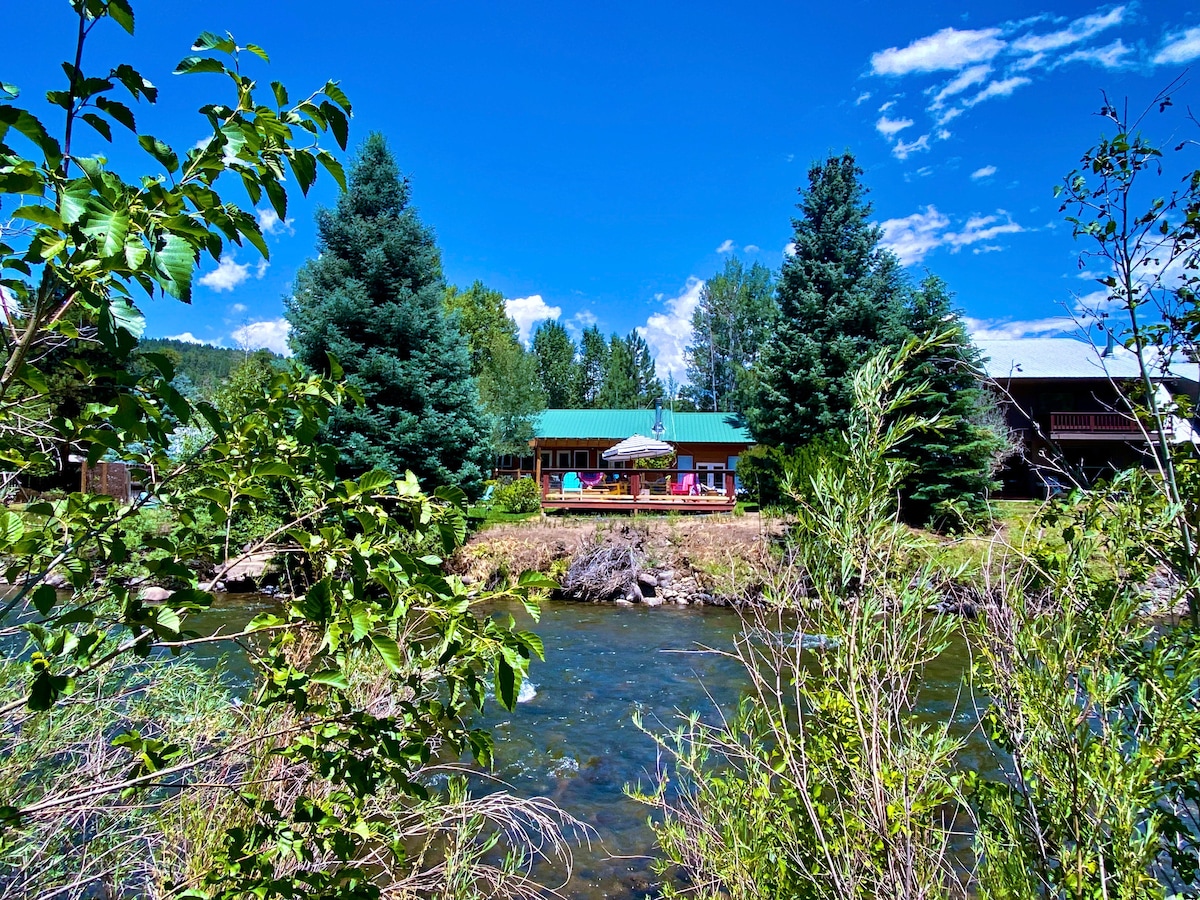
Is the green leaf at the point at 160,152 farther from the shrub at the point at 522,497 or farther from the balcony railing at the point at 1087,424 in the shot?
the balcony railing at the point at 1087,424

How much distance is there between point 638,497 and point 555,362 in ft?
107

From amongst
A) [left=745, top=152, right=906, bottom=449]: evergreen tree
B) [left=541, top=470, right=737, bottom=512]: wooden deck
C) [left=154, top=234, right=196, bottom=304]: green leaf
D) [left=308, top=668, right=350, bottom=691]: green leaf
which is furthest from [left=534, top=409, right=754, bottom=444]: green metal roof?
[left=154, top=234, right=196, bottom=304]: green leaf

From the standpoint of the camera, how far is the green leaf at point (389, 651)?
1.38 meters

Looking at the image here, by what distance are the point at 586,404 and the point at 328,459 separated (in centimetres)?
5301

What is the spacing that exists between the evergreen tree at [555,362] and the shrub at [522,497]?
2768cm

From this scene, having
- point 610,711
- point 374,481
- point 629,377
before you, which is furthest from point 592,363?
point 374,481

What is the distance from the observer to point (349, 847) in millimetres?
1766

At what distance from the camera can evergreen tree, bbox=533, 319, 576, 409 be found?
5253 centimetres

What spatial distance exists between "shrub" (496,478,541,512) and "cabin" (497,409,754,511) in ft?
1.99

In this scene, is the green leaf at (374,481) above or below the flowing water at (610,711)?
above

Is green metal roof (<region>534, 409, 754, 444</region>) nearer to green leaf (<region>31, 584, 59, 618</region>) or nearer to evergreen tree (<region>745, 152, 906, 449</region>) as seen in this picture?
evergreen tree (<region>745, 152, 906, 449</region>)

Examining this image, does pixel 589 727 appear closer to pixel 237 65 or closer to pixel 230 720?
pixel 230 720

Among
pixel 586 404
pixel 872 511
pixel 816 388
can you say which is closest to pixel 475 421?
pixel 816 388

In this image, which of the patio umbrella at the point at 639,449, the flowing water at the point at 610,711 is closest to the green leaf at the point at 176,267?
the flowing water at the point at 610,711
